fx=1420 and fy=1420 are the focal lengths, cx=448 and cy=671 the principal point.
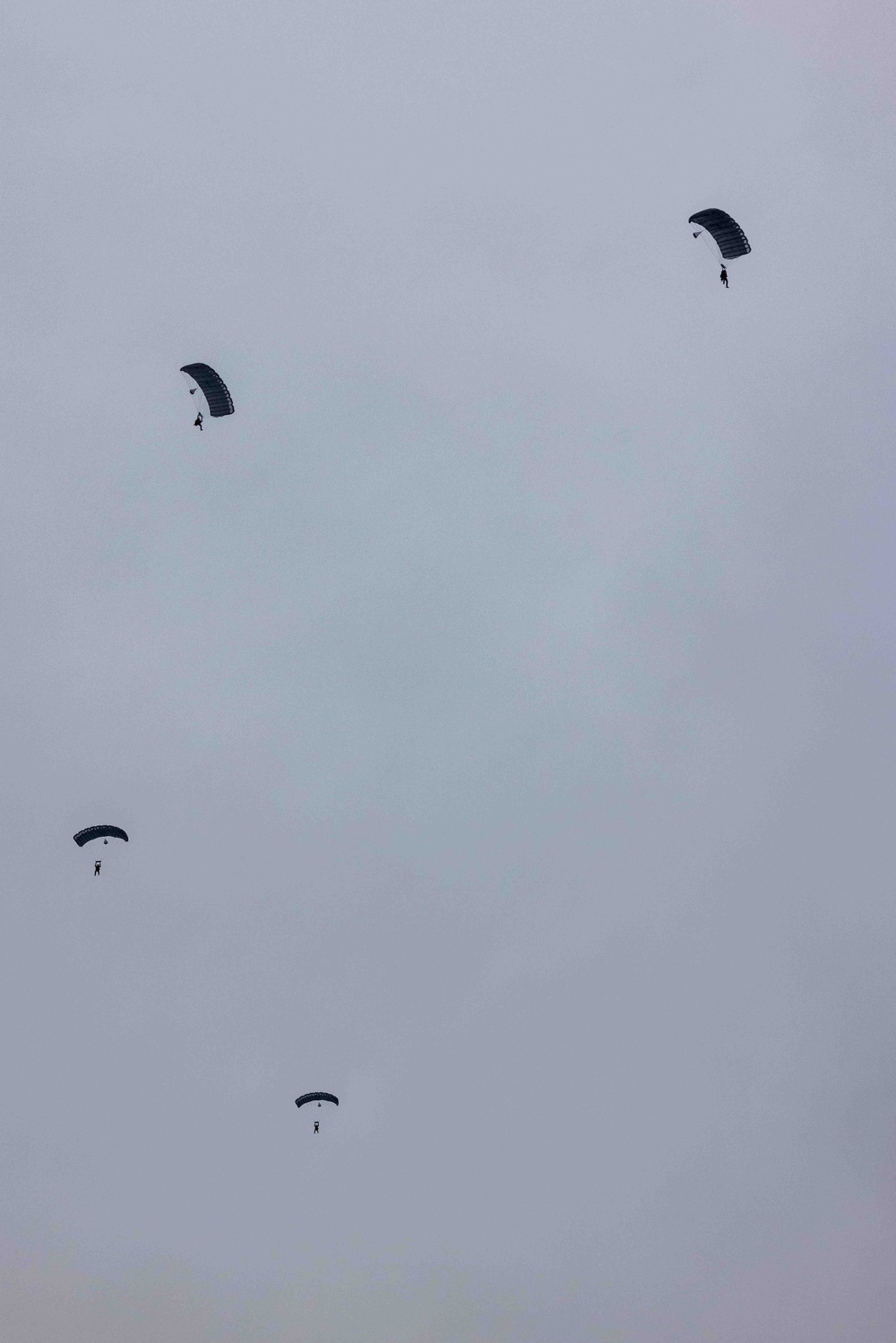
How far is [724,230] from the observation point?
251 feet

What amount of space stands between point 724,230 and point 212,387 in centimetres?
2937

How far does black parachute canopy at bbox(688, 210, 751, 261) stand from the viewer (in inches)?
2975

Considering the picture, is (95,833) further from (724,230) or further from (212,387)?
(724,230)

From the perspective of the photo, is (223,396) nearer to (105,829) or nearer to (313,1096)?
(105,829)

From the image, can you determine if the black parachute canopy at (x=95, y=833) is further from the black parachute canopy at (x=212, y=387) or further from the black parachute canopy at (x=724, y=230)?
the black parachute canopy at (x=724, y=230)

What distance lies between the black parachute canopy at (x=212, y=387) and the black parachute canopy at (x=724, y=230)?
27.3 m

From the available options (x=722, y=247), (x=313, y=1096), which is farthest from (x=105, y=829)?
(x=722, y=247)

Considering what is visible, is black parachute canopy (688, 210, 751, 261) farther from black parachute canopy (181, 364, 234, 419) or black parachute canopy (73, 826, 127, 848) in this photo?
black parachute canopy (73, 826, 127, 848)

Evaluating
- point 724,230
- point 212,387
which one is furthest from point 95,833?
point 724,230

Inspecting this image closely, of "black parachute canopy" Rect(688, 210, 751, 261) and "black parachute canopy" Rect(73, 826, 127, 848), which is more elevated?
"black parachute canopy" Rect(688, 210, 751, 261)

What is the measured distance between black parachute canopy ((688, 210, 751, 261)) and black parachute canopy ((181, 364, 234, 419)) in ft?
89.7

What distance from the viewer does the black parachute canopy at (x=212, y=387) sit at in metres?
79.4

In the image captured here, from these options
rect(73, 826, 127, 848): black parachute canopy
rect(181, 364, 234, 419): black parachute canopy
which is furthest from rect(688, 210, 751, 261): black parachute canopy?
rect(73, 826, 127, 848): black parachute canopy

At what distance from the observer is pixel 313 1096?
317ft
